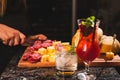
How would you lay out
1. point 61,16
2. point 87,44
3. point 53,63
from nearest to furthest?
point 87,44 → point 53,63 → point 61,16

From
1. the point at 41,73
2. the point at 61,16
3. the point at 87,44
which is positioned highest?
the point at 87,44

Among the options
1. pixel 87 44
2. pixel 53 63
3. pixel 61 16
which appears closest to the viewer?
pixel 87 44

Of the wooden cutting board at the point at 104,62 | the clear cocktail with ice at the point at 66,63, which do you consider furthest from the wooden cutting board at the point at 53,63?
the clear cocktail with ice at the point at 66,63

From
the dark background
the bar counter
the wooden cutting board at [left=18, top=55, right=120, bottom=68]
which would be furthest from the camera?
the dark background

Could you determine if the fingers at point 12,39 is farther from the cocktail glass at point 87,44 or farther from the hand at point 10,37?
the cocktail glass at point 87,44

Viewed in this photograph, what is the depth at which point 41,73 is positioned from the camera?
2.03m

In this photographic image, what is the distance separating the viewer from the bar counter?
1.93 meters

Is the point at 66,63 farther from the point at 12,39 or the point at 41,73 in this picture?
the point at 12,39

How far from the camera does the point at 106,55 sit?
224 cm

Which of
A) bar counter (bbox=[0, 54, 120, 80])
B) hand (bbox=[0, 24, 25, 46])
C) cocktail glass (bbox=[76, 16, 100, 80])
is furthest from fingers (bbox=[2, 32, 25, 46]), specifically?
cocktail glass (bbox=[76, 16, 100, 80])

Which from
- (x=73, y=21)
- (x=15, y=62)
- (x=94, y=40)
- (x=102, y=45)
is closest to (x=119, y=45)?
(x=102, y=45)

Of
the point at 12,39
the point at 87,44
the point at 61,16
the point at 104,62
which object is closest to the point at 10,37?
the point at 12,39

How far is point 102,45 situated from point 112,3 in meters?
2.65

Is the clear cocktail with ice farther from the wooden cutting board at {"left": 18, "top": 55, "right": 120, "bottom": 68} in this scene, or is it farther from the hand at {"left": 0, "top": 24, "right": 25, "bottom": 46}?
the hand at {"left": 0, "top": 24, "right": 25, "bottom": 46}
